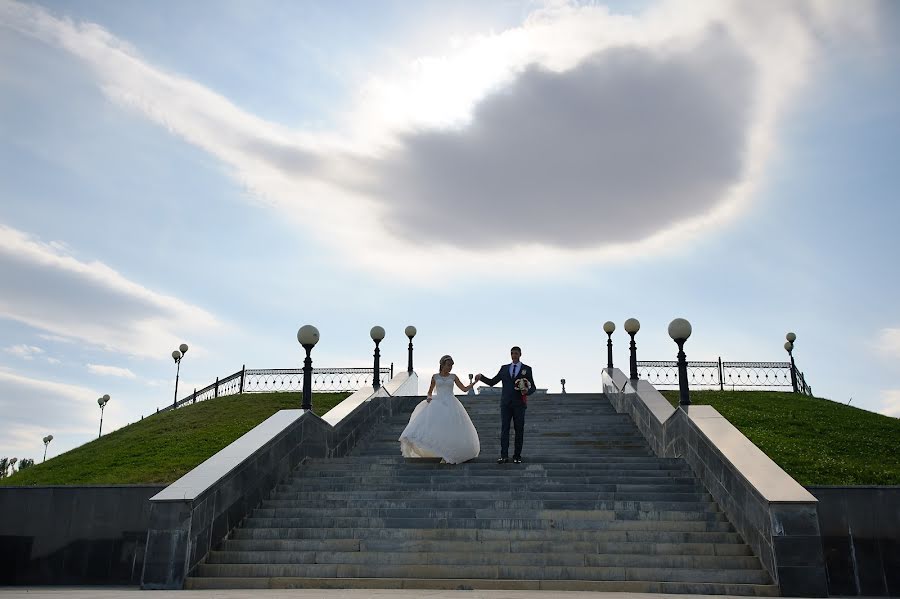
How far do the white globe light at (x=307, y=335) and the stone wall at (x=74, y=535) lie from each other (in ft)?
13.9

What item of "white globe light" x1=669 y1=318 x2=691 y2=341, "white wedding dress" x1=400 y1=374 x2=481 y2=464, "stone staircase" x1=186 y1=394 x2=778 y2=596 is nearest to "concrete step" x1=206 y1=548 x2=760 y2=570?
"stone staircase" x1=186 y1=394 x2=778 y2=596

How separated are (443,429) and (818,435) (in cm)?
1001

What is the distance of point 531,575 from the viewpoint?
768cm

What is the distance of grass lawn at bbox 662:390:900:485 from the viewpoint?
1338 centimetres

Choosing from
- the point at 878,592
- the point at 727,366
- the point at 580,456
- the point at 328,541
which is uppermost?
the point at 727,366

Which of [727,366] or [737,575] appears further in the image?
[727,366]

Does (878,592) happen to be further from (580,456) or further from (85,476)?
(85,476)

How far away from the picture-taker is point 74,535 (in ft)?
35.0

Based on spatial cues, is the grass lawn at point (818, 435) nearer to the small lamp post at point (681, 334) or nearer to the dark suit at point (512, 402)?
the small lamp post at point (681, 334)

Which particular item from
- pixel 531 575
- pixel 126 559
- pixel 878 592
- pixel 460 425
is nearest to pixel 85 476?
pixel 126 559

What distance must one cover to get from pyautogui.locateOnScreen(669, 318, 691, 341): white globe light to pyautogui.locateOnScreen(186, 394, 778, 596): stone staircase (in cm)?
221

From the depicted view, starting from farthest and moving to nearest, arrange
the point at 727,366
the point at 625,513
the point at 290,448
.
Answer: the point at 727,366 < the point at 290,448 < the point at 625,513

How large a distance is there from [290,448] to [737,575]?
21.8 ft

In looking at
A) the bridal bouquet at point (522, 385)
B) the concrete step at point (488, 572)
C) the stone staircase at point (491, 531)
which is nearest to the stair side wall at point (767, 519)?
the stone staircase at point (491, 531)
